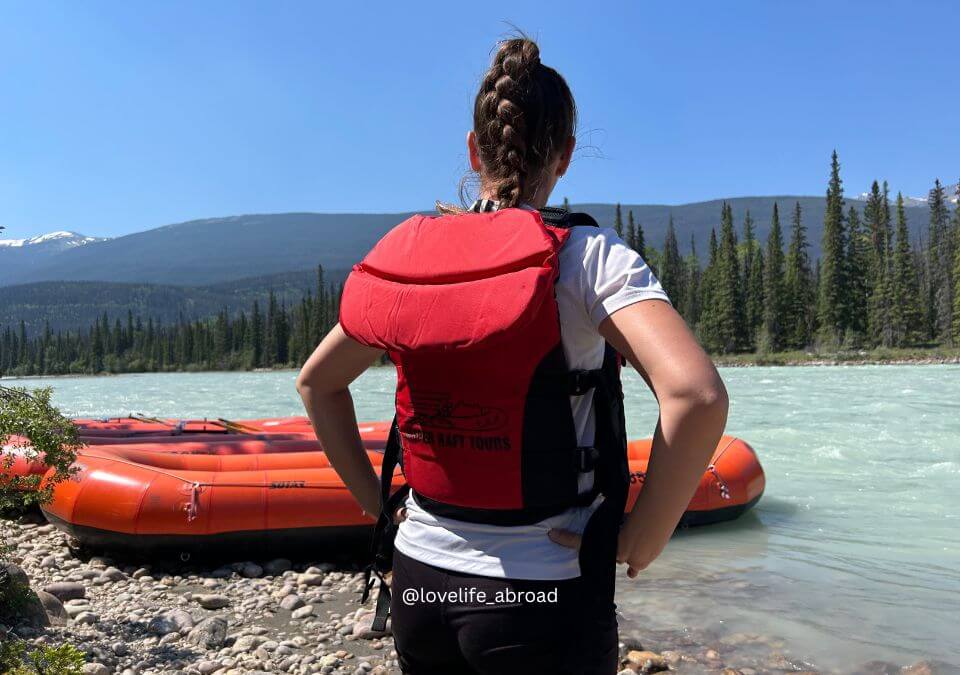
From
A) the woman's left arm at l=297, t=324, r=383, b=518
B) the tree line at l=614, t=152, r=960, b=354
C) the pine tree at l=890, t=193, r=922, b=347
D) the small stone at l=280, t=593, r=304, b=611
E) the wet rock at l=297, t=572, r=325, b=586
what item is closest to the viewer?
the woman's left arm at l=297, t=324, r=383, b=518

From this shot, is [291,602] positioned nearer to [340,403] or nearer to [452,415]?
[340,403]

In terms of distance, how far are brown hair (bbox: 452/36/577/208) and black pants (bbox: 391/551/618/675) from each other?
2.24ft

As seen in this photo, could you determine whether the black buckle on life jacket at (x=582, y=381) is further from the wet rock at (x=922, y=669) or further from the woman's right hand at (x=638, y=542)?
the wet rock at (x=922, y=669)

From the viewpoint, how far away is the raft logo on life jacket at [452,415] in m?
1.26

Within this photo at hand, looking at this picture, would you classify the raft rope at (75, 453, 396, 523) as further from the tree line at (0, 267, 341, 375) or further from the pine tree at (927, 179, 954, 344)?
the tree line at (0, 267, 341, 375)

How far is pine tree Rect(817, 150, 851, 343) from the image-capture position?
64.8 metres

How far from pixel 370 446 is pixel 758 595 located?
4.45 meters

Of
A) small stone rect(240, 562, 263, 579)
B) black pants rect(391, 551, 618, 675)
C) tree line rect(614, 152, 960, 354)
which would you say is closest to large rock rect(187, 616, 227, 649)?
small stone rect(240, 562, 263, 579)

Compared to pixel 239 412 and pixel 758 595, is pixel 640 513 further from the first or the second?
pixel 239 412

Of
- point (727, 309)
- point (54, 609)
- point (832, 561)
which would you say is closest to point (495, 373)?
point (54, 609)

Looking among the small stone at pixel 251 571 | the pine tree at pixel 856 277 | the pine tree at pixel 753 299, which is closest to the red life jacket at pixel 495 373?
the small stone at pixel 251 571

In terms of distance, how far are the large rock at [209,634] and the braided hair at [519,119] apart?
12.9 ft

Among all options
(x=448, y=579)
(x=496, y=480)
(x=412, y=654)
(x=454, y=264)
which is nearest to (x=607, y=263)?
(x=454, y=264)

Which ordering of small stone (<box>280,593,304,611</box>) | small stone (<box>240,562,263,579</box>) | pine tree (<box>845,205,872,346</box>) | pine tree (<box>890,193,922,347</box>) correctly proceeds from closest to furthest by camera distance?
small stone (<box>280,593,304,611</box>) < small stone (<box>240,562,263,579</box>) < pine tree (<box>890,193,922,347</box>) < pine tree (<box>845,205,872,346</box>)
